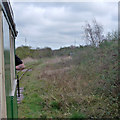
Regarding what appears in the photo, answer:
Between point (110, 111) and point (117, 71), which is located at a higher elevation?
point (117, 71)

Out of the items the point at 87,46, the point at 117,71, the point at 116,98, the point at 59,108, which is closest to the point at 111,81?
the point at 117,71

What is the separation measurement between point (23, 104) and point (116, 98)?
3664 millimetres

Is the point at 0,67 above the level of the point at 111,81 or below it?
above

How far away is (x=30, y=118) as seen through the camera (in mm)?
6512

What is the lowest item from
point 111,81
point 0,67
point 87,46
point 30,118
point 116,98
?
point 30,118

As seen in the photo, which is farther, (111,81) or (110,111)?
(111,81)

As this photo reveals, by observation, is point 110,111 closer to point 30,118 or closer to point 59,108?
point 59,108

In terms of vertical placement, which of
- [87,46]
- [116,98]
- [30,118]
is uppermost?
[87,46]

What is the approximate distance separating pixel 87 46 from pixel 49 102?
661cm

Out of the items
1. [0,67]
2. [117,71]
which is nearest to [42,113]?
[117,71]

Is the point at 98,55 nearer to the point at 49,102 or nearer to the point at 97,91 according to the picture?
the point at 97,91

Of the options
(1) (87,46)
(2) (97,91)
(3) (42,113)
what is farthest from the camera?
(1) (87,46)

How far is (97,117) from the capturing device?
19.8 ft

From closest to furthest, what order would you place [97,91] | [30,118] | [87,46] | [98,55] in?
[30,118] < [97,91] < [98,55] < [87,46]
